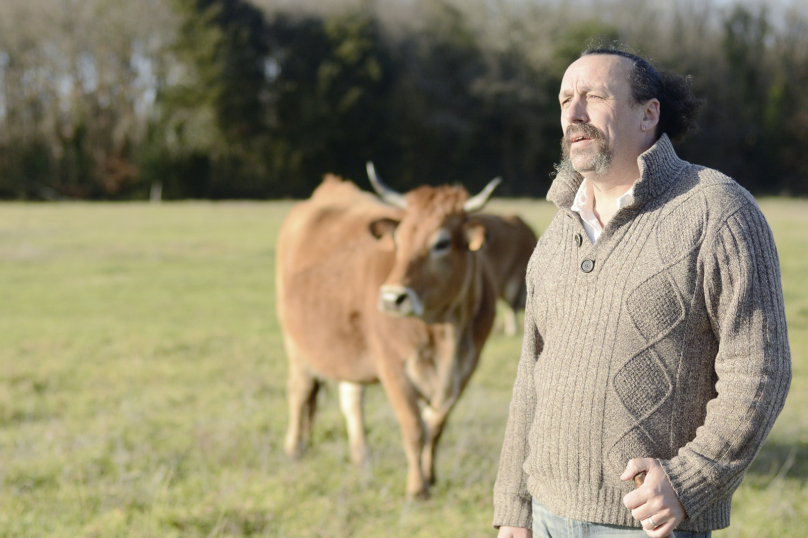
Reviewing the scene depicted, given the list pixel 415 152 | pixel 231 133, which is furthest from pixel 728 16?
pixel 231 133

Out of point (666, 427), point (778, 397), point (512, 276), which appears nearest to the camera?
point (778, 397)

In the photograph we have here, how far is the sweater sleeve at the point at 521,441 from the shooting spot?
1.97 metres

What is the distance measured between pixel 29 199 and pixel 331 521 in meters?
29.8

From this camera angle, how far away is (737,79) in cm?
3738

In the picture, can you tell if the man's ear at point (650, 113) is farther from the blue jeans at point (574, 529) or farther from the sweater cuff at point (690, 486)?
the blue jeans at point (574, 529)

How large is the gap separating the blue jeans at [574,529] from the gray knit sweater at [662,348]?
24 mm

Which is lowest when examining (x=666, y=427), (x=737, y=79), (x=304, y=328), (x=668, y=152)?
(x=304, y=328)

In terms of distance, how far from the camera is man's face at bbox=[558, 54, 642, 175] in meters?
1.70

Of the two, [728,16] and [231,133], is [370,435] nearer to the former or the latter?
[231,133]

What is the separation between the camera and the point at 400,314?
406 centimetres

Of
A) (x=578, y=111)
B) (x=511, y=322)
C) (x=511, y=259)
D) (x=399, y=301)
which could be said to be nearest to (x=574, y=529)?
(x=578, y=111)

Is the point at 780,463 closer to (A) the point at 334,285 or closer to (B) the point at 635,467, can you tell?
(A) the point at 334,285

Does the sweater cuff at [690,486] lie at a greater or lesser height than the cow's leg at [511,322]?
greater

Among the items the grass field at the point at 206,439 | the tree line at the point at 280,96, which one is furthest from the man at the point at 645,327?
the tree line at the point at 280,96
